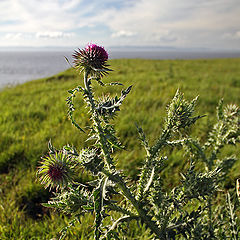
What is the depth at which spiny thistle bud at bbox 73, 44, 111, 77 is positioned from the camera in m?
0.89

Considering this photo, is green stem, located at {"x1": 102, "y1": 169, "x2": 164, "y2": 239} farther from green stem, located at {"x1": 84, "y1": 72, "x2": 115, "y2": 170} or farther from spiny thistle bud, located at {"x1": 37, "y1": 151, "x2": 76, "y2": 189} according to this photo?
spiny thistle bud, located at {"x1": 37, "y1": 151, "x2": 76, "y2": 189}

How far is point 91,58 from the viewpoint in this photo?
911 mm

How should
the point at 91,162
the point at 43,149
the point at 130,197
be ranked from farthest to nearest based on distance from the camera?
1. the point at 43,149
2. the point at 130,197
3. the point at 91,162

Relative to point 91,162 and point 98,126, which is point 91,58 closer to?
point 98,126

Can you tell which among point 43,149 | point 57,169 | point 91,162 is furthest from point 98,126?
point 43,149

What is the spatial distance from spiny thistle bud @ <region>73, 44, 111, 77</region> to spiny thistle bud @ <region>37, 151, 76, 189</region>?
1.19 ft

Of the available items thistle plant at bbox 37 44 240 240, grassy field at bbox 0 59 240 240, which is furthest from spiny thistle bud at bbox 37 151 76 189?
grassy field at bbox 0 59 240 240

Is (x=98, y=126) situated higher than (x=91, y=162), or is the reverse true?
(x=98, y=126)

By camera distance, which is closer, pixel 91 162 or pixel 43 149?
pixel 91 162

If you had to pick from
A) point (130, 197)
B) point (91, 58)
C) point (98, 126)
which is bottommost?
point (130, 197)

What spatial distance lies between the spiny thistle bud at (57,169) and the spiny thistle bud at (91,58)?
14.3 inches

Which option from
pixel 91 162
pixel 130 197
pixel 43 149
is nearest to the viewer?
pixel 91 162

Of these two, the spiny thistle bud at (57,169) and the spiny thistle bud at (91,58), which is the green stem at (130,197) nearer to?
the spiny thistle bud at (57,169)

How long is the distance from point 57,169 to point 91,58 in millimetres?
469
